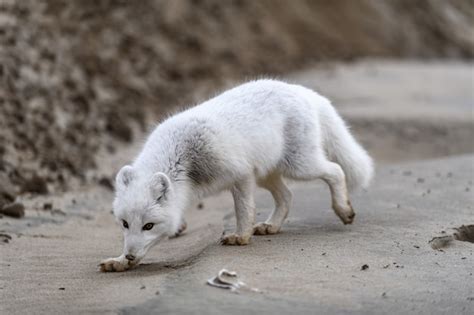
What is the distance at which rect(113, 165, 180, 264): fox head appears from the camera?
17.7ft

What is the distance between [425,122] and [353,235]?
7281 mm

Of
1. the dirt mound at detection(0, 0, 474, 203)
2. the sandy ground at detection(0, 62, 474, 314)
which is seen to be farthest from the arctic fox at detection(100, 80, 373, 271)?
the dirt mound at detection(0, 0, 474, 203)

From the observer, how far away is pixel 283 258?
17.5ft

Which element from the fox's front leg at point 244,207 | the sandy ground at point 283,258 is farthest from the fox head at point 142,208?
the fox's front leg at point 244,207

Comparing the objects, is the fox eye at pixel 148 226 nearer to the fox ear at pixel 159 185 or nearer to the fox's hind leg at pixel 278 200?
the fox ear at pixel 159 185

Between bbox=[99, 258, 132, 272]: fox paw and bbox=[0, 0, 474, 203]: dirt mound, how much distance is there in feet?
8.78

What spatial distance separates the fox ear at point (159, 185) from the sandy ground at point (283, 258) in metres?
0.45

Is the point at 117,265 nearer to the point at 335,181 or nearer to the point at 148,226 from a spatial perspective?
the point at 148,226

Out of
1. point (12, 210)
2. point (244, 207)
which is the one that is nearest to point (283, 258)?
point (244, 207)

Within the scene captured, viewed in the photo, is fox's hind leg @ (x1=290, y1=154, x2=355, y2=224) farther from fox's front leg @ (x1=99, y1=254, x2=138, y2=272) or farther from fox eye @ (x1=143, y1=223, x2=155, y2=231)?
fox's front leg @ (x1=99, y1=254, x2=138, y2=272)

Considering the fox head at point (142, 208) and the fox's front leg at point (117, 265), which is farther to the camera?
the fox's front leg at point (117, 265)

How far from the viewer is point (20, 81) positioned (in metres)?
10.8

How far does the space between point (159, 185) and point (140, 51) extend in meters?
9.74

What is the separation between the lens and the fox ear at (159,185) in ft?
17.9
